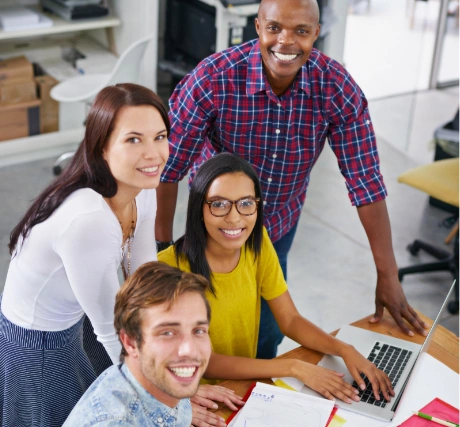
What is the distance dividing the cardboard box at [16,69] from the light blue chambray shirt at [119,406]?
3186mm

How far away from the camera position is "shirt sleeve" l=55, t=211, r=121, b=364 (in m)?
1.62

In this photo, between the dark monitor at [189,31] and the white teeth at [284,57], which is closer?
the white teeth at [284,57]

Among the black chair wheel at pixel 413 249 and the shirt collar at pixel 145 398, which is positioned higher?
the shirt collar at pixel 145 398

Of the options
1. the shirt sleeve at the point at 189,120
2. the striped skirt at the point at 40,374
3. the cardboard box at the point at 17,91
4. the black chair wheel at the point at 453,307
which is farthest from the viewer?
the cardboard box at the point at 17,91

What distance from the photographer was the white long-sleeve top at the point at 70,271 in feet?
5.35

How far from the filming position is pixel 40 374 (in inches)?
73.8

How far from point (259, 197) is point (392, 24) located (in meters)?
3.88

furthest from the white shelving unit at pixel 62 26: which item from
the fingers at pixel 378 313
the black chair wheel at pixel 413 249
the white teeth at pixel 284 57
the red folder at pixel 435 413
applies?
the red folder at pixel 435 413

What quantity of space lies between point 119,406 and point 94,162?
0.55 metres

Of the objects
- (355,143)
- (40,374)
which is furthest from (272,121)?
(40,374)

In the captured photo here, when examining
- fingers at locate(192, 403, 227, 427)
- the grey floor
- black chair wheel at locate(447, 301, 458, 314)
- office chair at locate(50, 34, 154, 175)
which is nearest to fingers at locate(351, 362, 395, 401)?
fingers at locate(192, 403, 227, 427)

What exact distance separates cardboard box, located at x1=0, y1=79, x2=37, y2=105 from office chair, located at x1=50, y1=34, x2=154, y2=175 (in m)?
0.23

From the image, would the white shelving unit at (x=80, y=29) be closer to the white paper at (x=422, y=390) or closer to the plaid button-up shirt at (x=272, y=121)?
the plaid button-up shirt at (x=272, y=121)

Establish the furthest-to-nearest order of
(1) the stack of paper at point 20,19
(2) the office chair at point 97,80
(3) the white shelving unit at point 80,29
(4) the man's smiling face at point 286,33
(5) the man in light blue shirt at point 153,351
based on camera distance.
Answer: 1. (3) the white shelving unit at point 80,29
2. (1) the stack of paper at point 20,19
3. (2) the office chair at point 97,80
4. (4) the man's smiling face at point 286,33
5. (5) the man in light blue shirt at point 153,351
